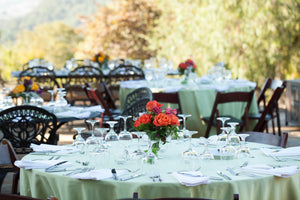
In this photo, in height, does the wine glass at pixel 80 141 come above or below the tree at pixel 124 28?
below

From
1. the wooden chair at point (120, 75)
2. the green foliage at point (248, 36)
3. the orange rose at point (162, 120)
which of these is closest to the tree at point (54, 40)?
the green foliage at point (248, 36)

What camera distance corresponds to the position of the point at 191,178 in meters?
2.38

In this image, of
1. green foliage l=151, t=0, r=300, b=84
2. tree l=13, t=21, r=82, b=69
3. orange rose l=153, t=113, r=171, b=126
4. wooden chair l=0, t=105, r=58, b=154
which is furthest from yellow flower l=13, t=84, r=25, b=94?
tree l=13, t=21, r=82, b=69

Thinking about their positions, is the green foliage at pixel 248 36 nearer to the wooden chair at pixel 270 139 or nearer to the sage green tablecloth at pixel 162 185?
the wooden chair at pixel 270 139

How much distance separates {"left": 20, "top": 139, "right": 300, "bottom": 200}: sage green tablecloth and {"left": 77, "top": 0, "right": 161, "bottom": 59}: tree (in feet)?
47.5

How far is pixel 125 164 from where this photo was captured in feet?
8.91

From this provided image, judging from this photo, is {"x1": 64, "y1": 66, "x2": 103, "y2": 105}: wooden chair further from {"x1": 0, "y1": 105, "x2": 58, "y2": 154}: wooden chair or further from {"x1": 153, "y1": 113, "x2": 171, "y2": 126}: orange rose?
{"x1": 153, "y1": 113, "x2": 171, "y2": 126}: orange rose

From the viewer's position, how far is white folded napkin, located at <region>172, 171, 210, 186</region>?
2.32 meters

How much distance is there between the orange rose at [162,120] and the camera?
258cm

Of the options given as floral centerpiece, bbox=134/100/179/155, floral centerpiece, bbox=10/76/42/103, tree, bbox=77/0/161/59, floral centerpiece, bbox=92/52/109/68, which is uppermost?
tree, bbox=77/0/161/59

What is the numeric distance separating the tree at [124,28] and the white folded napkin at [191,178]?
14.7 m

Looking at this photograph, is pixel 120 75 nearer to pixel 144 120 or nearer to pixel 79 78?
pixel 79 78

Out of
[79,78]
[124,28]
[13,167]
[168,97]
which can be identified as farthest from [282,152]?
[124,28]

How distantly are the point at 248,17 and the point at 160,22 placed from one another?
19.8 ft
